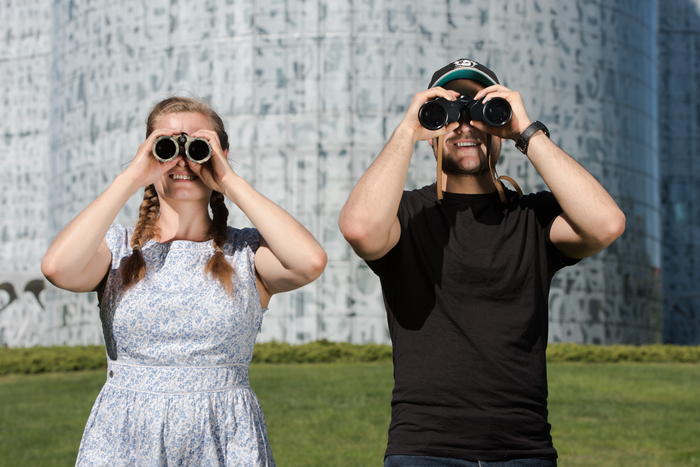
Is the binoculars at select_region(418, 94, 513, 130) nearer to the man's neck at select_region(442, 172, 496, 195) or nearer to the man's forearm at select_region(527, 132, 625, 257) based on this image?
the man's forearm at select_region(527, 132, 625, 257)

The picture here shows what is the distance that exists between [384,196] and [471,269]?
1.44 feet

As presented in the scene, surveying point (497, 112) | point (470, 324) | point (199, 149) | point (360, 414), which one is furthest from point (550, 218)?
point (360, 414)

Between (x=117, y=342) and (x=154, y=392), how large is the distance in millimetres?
250

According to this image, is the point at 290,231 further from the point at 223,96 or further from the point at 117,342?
the point at 223,96

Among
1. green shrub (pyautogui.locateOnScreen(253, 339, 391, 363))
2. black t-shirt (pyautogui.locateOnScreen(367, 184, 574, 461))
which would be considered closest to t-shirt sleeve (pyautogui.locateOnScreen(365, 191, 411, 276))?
black t-shirt (pyautogui.locateOnScreen(367, 184, 574, 461))

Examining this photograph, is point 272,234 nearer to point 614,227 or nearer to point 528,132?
point 528,132

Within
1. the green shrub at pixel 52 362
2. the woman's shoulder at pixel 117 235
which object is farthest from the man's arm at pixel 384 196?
the green shrub at pixel 52 362

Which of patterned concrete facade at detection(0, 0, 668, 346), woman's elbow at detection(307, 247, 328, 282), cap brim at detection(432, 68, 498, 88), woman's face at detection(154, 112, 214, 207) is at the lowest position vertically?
woman's elbow at detection(307, 247, 328, 282)

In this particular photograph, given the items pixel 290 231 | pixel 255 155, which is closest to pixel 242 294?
pixel 290 231

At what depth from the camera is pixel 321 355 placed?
15.9 m

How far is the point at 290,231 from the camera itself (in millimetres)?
3020

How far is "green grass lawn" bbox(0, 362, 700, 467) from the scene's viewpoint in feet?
26.5

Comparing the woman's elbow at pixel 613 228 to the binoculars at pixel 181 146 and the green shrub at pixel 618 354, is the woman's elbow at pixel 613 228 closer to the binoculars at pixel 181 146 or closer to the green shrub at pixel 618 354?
the binoculars at pixel 181 146

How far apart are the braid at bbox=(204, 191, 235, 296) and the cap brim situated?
1057 millimetres
